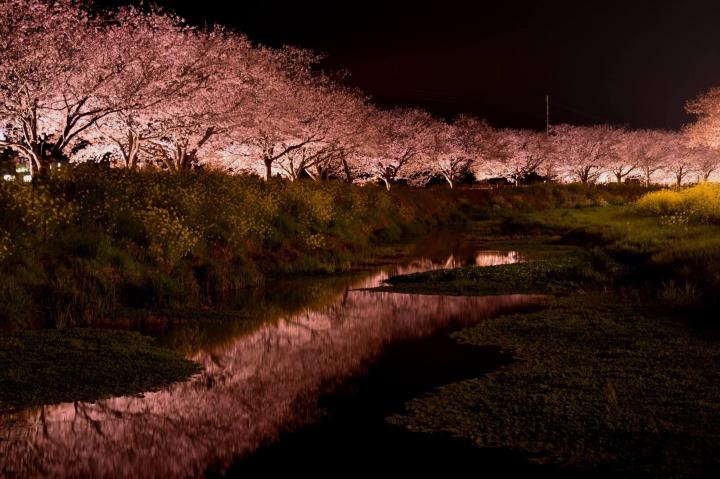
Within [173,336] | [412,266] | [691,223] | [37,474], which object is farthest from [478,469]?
[691,223]

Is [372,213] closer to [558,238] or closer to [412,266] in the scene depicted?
[558,238]

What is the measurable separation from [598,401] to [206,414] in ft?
18.6

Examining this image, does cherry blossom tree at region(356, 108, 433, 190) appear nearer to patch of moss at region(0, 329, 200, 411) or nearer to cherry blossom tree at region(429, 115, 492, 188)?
cherry blossom tree at region(429, 115, 492, 188)

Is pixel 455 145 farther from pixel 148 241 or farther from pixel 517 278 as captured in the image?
pixel 148 241

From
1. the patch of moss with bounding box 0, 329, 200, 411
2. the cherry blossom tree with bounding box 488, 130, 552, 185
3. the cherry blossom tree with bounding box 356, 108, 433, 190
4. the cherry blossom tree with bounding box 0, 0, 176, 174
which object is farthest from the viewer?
the cherry blossom tree with bounding box 488, 130, 552, 185

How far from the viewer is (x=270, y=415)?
9602 mm

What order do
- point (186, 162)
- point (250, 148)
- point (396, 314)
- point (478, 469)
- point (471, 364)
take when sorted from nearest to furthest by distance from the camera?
point (478, 469)
point (471, 364)
point (396, 314)
point (186, 162)
point (250, 148)

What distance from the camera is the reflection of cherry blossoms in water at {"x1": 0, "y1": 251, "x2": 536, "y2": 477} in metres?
8.12

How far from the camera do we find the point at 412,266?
26922mm

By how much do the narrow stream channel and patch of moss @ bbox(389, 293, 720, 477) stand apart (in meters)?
0.50

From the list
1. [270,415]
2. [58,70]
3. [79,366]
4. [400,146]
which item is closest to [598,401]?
[270,415]

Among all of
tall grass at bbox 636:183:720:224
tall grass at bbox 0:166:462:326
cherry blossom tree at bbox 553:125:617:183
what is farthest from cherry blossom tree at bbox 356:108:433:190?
tall grass at bbox 0:166:462:326

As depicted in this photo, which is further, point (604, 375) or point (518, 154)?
point (518, 154)

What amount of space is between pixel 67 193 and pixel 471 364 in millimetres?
13886
